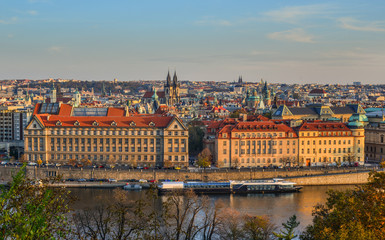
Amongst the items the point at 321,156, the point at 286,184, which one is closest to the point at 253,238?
the point at 286,184

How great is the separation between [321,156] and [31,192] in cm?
5093

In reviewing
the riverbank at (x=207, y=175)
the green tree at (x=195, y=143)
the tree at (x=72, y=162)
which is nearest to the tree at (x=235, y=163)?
the riverbank at (x=207, y=175)

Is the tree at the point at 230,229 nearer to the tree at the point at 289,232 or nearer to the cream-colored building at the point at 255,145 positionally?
the tree at the point at 289,232

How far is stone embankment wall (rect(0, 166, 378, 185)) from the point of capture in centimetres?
5900

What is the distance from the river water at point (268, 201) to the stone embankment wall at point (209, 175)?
2.50m

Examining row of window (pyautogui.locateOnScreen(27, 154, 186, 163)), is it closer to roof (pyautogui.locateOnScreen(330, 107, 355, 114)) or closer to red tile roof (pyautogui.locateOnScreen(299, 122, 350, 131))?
red tile roof (pyautogui.locateOnScreen(299, 122, 350, 131))

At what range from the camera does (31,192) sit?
20094 millimetres

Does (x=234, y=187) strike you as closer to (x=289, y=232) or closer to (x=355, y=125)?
(x=355, y=125)

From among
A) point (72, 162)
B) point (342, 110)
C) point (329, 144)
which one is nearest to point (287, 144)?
point (329, 144)

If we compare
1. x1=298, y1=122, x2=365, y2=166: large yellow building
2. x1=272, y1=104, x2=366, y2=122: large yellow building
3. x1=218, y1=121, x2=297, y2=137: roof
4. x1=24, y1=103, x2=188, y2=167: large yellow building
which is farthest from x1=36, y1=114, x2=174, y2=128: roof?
x1=272, y1=104, x2=366, y2=122: large yellow building

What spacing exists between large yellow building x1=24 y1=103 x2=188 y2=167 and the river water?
9.33 metres

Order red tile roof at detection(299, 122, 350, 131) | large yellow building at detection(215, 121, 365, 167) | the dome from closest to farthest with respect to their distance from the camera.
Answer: large yellow building at detection(215, 121, 365, 167), red tile roof at detection(299, 122, 350, 131), the dome

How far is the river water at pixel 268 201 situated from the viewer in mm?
44650

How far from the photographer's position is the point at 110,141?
63.8 meters
